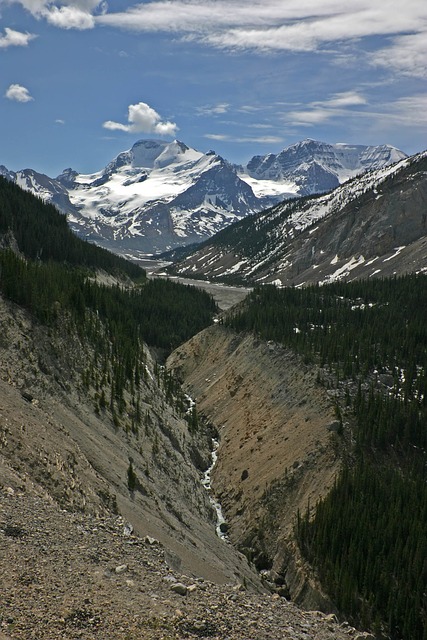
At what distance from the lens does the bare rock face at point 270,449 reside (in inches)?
1858

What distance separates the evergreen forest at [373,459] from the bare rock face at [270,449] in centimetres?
204

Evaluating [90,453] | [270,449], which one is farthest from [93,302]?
[90,453]

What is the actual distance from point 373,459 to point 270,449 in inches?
518

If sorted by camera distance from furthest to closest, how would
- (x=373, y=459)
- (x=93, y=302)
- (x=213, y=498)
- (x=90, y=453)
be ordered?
(x=93, y=302), (x=213, y=498), (x=373, y=459), (x=90, y=453)

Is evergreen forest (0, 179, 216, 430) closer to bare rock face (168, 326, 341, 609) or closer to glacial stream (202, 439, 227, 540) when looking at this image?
glacial stream (202, 439, 227, 540)

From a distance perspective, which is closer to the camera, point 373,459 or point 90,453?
Result: point 90,453

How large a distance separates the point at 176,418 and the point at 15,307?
2833cm

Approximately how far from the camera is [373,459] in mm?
52656

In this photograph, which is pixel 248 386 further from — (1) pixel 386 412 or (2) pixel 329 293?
(2) pixel 329 293

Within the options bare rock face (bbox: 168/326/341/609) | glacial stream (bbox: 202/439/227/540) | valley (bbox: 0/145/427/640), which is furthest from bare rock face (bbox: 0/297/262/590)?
bare rock face (bbox: 168/326/341/609)

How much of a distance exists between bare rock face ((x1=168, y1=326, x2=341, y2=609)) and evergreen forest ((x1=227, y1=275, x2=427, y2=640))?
2.04 m

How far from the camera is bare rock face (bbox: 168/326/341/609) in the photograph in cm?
4719

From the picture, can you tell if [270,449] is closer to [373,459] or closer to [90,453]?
[373,459]

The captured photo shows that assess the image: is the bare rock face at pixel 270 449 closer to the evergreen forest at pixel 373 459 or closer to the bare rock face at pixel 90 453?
the evergreen forest at pixel 373 459
